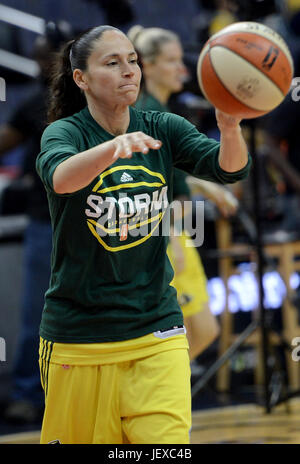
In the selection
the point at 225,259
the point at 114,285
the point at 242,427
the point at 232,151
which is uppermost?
the point at 225,259

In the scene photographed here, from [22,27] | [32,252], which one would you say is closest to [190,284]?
[32,252]

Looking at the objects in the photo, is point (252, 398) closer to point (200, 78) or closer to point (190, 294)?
point (190, 294)

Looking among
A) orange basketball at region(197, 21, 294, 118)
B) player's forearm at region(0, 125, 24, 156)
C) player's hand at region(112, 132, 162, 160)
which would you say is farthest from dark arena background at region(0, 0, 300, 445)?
player's hand at region(112, 132, 162, 160)

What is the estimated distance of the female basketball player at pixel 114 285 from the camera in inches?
87.7

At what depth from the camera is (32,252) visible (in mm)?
4953

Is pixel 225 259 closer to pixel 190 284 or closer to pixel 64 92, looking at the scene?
pixel 190 284

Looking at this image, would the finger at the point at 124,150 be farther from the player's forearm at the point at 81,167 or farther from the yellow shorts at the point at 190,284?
the yellow shorts at the point at 190,284

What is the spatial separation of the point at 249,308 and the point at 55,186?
165 inches

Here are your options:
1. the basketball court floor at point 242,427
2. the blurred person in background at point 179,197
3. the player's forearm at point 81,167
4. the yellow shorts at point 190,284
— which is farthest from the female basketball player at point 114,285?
the yellow shorts at point 190,284

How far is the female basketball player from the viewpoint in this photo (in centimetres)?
223

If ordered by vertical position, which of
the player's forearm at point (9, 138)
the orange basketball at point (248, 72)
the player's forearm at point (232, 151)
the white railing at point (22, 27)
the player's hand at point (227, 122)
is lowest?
the player's forearm at point (232, 151)

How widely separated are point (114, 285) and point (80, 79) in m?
0.64

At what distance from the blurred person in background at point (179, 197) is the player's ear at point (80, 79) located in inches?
55.1

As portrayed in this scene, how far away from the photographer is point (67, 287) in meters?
2.29
